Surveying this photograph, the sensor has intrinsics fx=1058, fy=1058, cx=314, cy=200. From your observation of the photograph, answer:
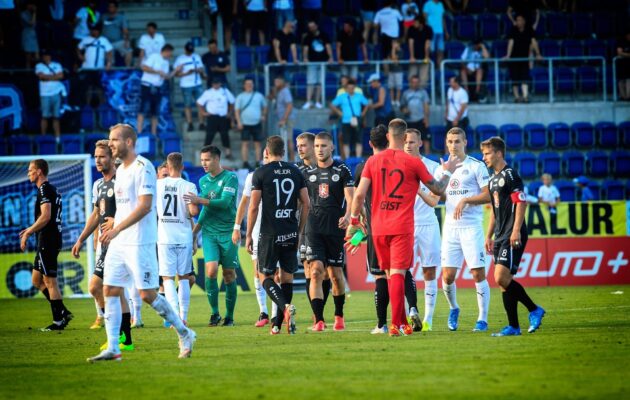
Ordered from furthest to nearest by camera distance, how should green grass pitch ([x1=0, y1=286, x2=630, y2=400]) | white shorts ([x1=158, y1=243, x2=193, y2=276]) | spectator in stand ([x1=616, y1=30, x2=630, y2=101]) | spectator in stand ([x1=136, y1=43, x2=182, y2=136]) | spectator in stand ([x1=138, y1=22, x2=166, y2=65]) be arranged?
spectator in stand ([x1=616, y1=30, x2=630, y2=101]) < spectator in stand ([x1=138, y1=22, x2=166, y2=65]) < spectator in stand ([x1=136, y1=43, x2=182, y2=136]) < white shorts ([x1=158, y1=243, x2=193, y2=276]) < green grass pitch ([x1=0, y1=286, x2=630, y2=400])

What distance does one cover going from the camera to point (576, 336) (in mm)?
12312

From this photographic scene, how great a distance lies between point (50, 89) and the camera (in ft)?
88.7

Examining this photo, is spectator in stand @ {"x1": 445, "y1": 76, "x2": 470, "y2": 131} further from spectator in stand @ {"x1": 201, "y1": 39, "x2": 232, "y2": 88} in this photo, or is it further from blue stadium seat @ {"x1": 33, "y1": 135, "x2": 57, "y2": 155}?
blue stadium seat @ {"x1": 33, "y1": 135, "x2": 57, "y2": 155}

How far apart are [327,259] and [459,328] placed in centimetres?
196

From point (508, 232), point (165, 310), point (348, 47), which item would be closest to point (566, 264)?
point (348, 47)

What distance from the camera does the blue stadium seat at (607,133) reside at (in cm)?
2977

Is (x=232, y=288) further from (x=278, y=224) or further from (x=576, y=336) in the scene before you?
(x=576, y=336)

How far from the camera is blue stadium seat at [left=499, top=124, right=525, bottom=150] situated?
29266 mm

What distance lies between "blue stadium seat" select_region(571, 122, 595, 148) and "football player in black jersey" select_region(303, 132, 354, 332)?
17.1m

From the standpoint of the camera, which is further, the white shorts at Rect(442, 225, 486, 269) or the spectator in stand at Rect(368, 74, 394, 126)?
the spectator in stand at Rect(368, 74, 394, 126)

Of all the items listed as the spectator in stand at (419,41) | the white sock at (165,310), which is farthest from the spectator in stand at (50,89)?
the white sock at (165,310)

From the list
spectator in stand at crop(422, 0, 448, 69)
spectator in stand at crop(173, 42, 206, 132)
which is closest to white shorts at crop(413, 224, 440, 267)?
spectator in stand at crop(173, 42, 206, 132)

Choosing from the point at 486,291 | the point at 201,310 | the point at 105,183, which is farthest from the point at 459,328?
the point at 201,310

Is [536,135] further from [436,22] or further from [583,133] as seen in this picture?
[436,22]
